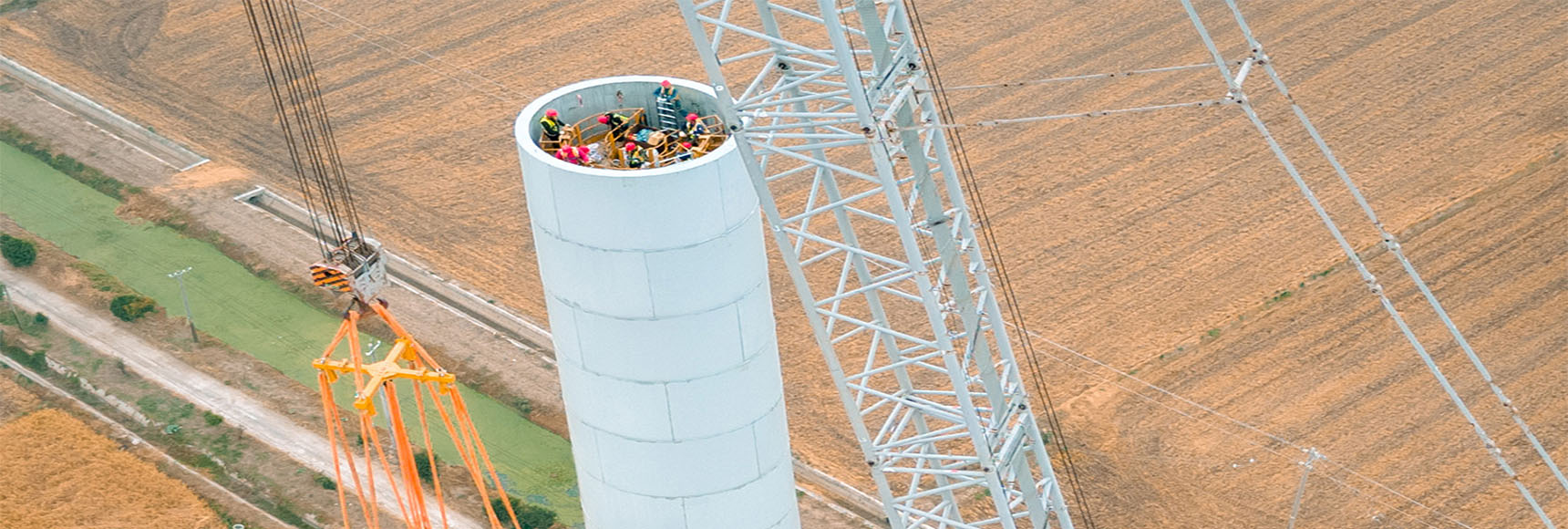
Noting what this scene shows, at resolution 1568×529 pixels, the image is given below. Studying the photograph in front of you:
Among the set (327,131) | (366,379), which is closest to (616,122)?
(366,379)

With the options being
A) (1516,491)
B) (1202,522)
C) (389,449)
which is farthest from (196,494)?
(1516,491)

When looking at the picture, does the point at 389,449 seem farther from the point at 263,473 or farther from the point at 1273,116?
A: the point at 1273,116

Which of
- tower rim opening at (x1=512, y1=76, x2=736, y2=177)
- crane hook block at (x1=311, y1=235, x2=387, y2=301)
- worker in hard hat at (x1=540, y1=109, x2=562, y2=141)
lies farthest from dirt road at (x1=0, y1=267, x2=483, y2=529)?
worker in hard hat at (x1=540, y1=109, x2=562, y2=141)

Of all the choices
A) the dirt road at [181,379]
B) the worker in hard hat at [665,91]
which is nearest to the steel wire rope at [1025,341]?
the worker in hard hat at [665,91]

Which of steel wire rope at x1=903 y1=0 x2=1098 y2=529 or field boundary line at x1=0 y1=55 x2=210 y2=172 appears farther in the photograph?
field boundary line at x1=0 y1=55 x2=210 y2=172

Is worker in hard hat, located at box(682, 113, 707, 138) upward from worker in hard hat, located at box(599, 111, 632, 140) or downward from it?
downward

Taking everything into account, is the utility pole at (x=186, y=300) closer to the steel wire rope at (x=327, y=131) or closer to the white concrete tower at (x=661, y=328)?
the steel wire rope at (x=327, y=131)

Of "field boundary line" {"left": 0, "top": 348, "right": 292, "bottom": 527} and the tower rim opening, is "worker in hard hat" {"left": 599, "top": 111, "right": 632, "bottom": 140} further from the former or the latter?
"field boundary line" {"left": 0, "top": 348, "right": 292, "bottom": 527}
